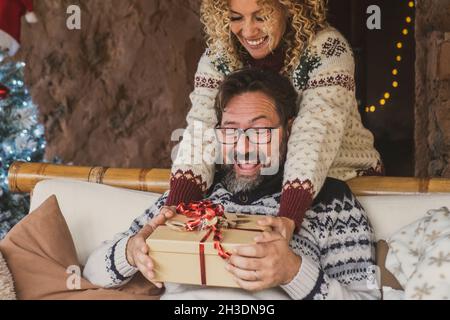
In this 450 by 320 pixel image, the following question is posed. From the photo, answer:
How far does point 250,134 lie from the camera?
54.0 inches

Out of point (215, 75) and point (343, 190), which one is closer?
point (343, 190)

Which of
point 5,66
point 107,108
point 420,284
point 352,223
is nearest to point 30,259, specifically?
point 352,223

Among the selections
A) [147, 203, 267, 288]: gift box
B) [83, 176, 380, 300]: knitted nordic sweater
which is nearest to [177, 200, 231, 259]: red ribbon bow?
[147, 203, 267, 288]: gift box

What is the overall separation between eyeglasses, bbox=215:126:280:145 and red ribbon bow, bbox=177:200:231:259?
0.21m

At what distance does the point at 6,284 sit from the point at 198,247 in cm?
47

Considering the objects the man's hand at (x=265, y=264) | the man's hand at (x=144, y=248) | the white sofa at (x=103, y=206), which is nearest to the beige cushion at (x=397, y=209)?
the white sofa at (x=103, y=206)

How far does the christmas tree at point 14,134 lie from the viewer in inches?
103

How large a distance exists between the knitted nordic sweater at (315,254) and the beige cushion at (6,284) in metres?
0.18

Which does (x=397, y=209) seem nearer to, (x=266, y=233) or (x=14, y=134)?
(x=266, y=233)

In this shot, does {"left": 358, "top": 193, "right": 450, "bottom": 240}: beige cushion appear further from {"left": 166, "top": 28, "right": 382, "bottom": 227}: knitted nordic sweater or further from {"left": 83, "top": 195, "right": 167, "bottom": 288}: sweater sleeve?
{"left": 83, "top": 195, "right": 167, "bottom": 288}: sweater sleeve

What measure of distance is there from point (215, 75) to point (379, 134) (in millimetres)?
1554

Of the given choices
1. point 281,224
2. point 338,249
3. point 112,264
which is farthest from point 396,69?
point 112,264

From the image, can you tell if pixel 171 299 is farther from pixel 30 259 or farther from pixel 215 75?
pixel 215 75
